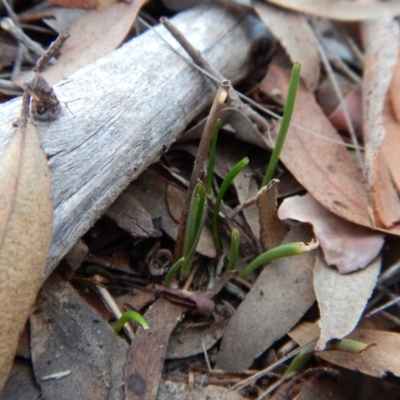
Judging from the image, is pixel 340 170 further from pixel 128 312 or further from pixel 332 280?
pixel 128 312

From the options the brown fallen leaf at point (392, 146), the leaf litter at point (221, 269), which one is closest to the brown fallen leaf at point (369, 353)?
the leaf litter at point (221, 269)

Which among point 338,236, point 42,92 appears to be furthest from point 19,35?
point 338,236

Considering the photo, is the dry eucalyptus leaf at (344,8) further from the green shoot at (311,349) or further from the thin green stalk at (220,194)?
the green shoot at (311,349)

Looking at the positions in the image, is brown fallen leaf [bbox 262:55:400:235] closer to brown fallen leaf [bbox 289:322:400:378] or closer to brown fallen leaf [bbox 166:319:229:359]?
brown fallen leaf [bbox 289:322:400:378]

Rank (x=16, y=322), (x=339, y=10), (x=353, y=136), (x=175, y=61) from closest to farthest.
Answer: (x=16, y=322) → (x=175, y=61) → (x=353, y=136) → (x=339, y=10)

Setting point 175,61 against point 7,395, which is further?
point 175,61

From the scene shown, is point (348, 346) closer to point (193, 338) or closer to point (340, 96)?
point (193, 338)

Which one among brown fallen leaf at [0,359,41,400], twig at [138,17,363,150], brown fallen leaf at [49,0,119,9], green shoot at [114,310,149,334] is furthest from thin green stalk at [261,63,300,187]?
brown fallen leaf at [0,359,41,400]

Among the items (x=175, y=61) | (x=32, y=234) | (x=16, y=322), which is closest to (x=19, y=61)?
(x=175, y=61)
